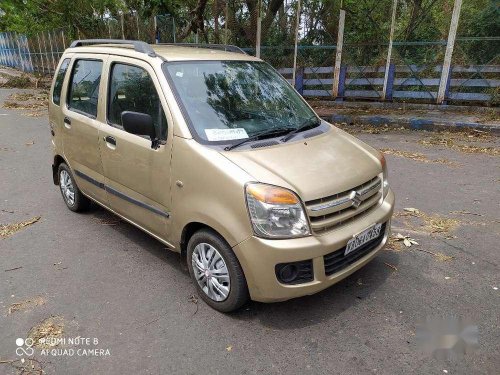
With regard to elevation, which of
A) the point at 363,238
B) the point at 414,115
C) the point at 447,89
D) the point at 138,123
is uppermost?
the point at 138,123

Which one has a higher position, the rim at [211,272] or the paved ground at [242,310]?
the rim at [211,272]

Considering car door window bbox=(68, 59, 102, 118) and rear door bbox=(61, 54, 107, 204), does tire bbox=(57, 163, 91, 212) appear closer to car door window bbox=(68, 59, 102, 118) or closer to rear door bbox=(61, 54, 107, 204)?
rear door bbox=(61, 54, 107, 204)

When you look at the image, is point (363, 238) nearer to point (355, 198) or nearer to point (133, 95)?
point (355, 198)

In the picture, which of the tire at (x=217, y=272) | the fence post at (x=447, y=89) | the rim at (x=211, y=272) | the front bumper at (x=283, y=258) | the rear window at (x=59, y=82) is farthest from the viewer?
the fence post at (x=447, y=89)

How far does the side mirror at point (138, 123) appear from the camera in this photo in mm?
3029

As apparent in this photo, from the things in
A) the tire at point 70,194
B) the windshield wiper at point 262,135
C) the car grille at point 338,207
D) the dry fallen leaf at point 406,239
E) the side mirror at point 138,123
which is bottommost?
the dry fallen leaf at point 406,239

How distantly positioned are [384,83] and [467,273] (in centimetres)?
809

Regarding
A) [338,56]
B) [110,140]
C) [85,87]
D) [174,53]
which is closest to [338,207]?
[174,53]

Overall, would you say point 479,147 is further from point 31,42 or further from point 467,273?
point 31,42

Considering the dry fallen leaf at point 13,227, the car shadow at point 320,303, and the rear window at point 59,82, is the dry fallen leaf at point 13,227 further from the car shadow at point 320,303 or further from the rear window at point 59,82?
the car shadow at point 320,303

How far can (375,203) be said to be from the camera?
3154 mm

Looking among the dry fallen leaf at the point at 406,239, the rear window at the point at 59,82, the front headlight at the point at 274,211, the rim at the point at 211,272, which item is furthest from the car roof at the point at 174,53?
the dry fallen leaf at the point at 406,239

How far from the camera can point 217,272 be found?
294 cm

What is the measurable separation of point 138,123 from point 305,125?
141cm
